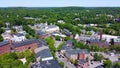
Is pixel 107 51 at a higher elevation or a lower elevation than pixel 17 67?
lower

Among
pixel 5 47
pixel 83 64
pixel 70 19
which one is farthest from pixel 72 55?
pixel 70 19

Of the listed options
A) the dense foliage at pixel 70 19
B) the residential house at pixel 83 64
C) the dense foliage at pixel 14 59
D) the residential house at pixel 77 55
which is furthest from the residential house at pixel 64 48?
the dense foliage at pixel 70 19

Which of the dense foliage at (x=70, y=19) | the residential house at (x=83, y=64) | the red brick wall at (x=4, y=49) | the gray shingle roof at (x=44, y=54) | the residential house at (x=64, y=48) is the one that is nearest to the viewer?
the residential house at (x=83, y=64)

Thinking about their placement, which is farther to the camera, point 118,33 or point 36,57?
point 118,33

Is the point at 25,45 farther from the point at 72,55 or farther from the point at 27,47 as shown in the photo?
the point at 72,55

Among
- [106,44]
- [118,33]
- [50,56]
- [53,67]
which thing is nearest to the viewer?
[53,67]

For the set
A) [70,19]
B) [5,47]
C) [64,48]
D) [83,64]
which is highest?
[5,47]

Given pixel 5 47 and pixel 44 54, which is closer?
pixel 44 54

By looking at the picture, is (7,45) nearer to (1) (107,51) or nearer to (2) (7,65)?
(2) (7,65)

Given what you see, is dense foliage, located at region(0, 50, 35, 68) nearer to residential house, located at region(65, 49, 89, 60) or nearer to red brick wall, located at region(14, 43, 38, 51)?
red brick wall, located at region(14, 43, 38, 51)

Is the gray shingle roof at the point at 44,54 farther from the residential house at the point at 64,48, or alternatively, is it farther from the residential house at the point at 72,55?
the residential house at the point at 64,48

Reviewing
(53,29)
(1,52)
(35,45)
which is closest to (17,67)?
(1,52)
